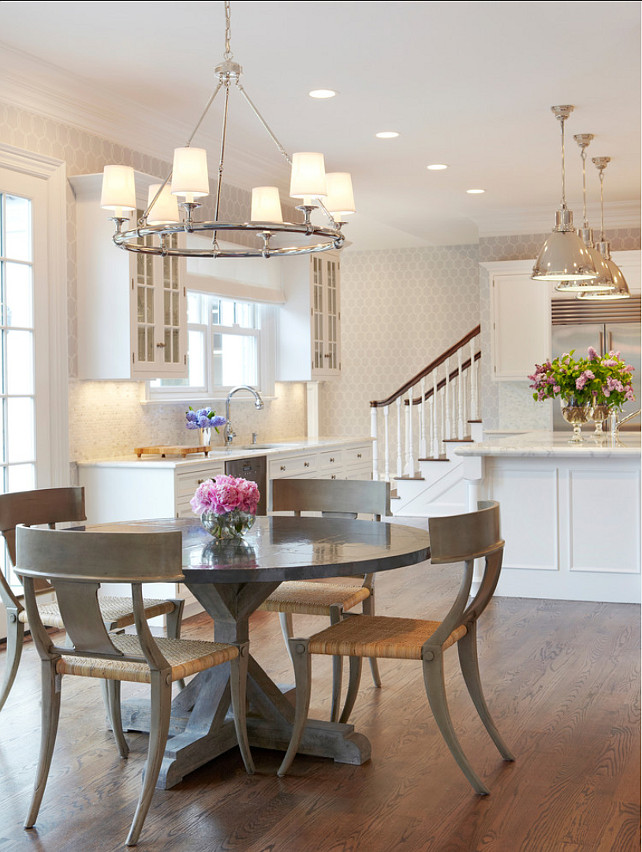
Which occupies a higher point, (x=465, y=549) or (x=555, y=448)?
(x=555, y=448)

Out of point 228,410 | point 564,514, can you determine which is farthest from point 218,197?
point 228,410

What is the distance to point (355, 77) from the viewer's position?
4914 millimetres

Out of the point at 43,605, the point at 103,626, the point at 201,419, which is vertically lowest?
the point at 43,605

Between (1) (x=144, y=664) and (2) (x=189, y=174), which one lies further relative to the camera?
(2) (x=189, y=174)

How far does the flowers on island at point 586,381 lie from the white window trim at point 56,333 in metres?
2.77

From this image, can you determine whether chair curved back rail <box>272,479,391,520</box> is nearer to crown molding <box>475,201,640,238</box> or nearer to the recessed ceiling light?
the recessed ceiling light

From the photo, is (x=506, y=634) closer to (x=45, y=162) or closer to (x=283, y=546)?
(x=283, y=546)

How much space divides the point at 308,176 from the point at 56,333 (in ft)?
7.70

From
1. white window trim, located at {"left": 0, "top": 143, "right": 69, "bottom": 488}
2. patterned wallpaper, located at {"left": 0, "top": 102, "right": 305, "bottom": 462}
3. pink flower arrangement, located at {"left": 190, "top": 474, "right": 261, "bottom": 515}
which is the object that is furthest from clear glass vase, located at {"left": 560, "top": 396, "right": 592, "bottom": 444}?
pink flower arrangement, located at {"left": 190, "top": 474, "right": 261, "bottom": 515}

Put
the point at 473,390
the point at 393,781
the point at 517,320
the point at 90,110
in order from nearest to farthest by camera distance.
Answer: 1. the point at 393,781
2. the point at 90,110
3. the point at 517,320
4. the point at 473,390

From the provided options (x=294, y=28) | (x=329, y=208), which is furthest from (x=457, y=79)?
(x=329, y=208)

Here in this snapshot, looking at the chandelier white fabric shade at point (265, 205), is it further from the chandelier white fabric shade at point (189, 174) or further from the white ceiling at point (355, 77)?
the white ceiling at point (355, 77)

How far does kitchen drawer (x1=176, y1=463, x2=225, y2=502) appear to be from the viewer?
16.8 ft

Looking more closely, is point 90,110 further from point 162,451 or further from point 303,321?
point 303,321
